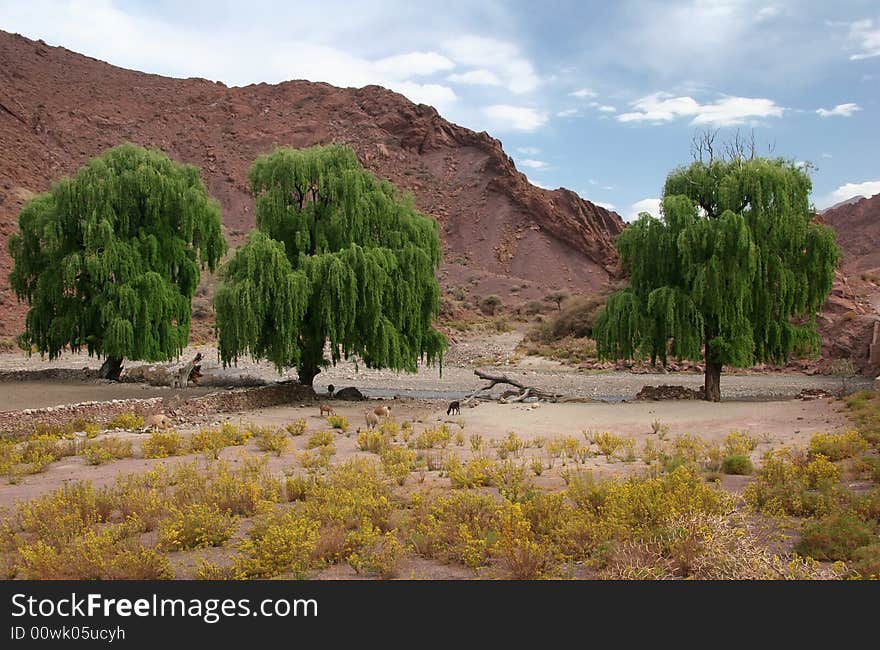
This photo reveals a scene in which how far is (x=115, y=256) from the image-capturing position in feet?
85.6

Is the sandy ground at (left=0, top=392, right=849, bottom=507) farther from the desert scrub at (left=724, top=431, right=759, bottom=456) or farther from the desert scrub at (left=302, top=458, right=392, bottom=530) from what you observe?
the desert scrub at (left=302, top=458, right=392, bottom=530)

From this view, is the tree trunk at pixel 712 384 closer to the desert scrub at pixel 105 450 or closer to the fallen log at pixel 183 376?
the desert scrub at pixel 105 450

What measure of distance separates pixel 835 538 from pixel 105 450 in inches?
480

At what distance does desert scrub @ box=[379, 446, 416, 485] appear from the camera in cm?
1158

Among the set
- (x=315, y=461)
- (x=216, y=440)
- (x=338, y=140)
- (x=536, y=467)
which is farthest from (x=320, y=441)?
(x=338, y=140)

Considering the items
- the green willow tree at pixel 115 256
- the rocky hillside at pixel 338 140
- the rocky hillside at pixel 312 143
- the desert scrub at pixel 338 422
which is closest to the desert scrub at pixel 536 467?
the desert scrub at pixel 338 422

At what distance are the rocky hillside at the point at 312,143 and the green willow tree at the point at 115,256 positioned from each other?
55628 millimetres

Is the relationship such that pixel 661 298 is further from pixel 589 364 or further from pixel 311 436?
pixel 589 364

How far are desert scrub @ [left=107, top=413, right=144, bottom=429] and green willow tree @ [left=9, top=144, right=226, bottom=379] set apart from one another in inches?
310

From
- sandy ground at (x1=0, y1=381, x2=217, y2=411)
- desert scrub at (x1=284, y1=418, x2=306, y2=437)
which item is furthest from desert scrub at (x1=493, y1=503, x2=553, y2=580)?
sandy ground at (x1=0, y1=381, x2=217, y2=411)

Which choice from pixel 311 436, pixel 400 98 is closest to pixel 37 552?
pixel 311 436

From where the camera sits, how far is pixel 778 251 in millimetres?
23469

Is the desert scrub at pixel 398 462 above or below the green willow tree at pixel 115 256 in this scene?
below

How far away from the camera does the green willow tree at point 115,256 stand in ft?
85.5
